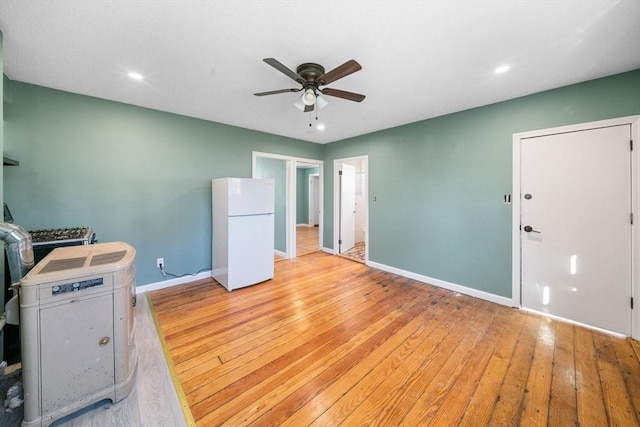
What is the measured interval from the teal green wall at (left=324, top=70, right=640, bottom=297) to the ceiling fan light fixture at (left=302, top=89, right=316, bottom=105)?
2175 mm

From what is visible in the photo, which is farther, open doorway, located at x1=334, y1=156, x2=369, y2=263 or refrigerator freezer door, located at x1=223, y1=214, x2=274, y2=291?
open doorway, located at x1=334, y1=156, x2=369, y2=263

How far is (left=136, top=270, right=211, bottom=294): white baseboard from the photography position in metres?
3.05

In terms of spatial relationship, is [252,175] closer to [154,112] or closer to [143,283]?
[154,112]

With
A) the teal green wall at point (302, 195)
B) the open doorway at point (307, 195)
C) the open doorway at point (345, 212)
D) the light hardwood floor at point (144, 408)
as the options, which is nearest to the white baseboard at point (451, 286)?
the open doorway at point (345, 212)

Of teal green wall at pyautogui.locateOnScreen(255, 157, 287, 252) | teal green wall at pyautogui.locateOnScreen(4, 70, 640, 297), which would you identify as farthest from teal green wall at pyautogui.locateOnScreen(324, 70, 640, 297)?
teal green wall at pyautogui.locateOnScreen(255, 157, 287, 252)

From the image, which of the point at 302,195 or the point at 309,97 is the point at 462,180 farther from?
the point at 302,195

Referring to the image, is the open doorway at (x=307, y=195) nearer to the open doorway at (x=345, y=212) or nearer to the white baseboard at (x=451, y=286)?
the open doorway at (x=345, y=212)

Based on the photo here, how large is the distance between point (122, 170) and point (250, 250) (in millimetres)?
1884

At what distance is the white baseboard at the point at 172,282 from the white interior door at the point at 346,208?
2.72 metres

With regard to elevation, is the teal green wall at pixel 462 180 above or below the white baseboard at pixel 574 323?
above

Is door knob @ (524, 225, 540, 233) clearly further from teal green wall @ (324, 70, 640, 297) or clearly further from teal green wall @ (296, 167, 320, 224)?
teal green wall @ (296, 167, 320, 224)

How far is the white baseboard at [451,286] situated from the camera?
2.79m

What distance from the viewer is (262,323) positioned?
2363 millimetres

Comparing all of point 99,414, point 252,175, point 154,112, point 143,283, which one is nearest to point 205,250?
point 143,283
